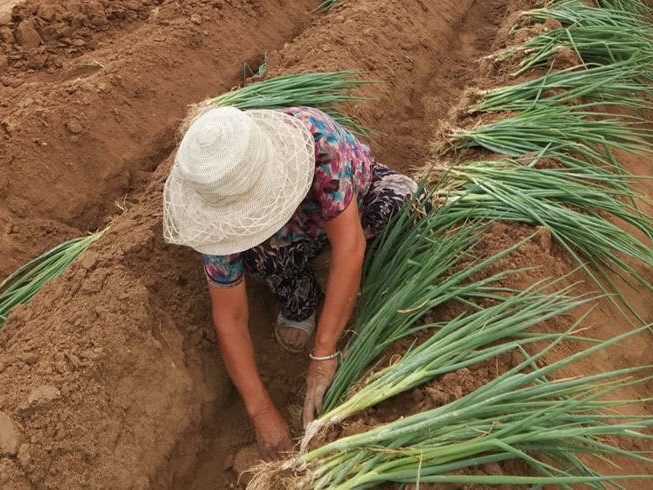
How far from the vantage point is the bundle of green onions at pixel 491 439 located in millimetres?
1358

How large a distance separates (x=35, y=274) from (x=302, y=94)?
120cm

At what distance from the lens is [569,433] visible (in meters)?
1.35

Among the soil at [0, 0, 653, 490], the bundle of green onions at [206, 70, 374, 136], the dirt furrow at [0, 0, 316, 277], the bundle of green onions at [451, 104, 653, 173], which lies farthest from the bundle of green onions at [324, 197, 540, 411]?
the dirt furrow at [0, 0, 316, 277]

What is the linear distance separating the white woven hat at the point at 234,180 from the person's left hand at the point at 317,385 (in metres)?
0.45

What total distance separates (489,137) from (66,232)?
5.60 feet

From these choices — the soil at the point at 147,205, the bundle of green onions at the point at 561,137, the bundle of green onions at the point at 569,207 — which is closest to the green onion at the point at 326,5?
the soil at the point at 147,205

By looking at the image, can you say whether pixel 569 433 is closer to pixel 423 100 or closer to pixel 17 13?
pixel 423 100

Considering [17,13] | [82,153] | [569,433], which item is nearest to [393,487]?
[569,433]

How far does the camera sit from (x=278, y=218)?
1580 mm

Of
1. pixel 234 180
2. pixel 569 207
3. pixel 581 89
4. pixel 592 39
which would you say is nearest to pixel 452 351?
pixel 234 180

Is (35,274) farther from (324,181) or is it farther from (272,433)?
(324,181)

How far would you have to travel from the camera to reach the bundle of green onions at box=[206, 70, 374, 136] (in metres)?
2.60

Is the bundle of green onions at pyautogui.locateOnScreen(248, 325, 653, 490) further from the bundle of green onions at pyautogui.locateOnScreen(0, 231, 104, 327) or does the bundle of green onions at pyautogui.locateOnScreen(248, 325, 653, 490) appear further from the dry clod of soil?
the bundle of green onions at pyautogui.locateOnScreen(0, 231, 104, 327)

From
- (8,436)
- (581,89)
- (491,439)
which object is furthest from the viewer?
(581,89)
